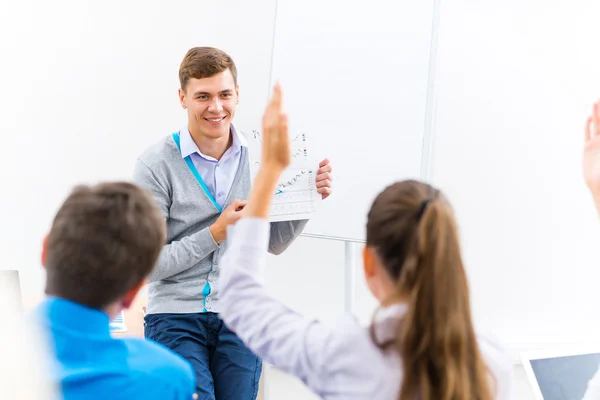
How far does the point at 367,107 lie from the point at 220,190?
677mm

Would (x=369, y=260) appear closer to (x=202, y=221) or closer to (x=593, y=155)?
(x=593, y=155)

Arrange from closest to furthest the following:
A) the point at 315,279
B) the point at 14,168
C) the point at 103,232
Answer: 1. the point at 103,232
2. the point at 14,168
3. the point at 315,279

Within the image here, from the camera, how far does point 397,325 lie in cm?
116

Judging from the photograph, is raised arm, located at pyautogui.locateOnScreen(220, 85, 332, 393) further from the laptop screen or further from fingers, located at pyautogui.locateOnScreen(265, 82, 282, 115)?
the laptop screen

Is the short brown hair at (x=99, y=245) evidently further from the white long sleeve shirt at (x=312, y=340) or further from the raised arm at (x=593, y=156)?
the raised arm at (x=593, y=156)

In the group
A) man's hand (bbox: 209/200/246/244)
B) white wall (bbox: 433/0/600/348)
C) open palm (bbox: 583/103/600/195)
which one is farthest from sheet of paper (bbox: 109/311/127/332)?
white wall (bbox: 433/0/600/348)

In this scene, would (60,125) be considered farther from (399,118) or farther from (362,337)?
(362,337)

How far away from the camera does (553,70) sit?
3.61 metres

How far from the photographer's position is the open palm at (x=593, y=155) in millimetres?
1486

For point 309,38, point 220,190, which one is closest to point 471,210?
point 309,38

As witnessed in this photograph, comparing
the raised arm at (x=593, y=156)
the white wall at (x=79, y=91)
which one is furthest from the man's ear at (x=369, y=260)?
the white wall at (x=79, y=91)

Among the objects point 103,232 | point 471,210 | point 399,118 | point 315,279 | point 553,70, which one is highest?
point 553,70

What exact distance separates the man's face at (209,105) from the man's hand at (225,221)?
29cm

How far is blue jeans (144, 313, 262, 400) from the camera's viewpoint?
2154 millimetres
